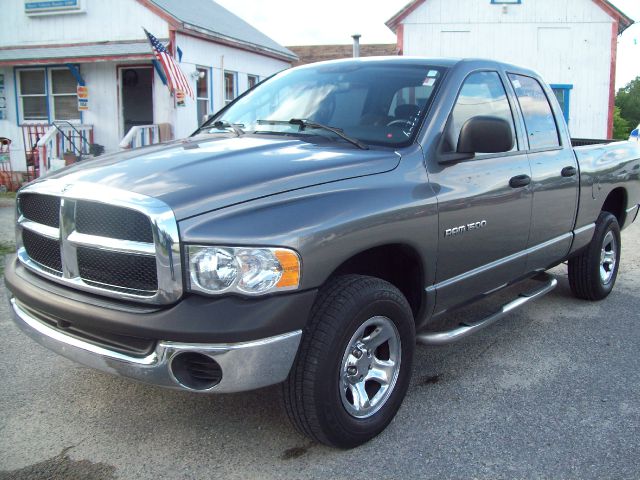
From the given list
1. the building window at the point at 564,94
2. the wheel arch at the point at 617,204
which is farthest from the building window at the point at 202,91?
the wheel arch at the point at 617,204

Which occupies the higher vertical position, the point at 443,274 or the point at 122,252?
the point at 122,252

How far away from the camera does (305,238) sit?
8.84ft

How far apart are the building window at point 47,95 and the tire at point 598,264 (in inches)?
537

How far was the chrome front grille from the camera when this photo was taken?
2.57 meters

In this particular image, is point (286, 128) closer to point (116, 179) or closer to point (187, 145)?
point (187, 145)

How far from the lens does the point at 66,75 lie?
52.9ft

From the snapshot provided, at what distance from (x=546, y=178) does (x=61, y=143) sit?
13268 mm

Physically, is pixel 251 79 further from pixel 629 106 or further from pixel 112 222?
pixel 629 106

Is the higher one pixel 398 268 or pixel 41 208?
pixel 41 208

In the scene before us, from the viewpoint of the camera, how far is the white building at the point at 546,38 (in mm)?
19969

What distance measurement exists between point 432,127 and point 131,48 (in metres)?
12.8

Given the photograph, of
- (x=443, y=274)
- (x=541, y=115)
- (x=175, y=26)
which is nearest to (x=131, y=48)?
(x=175, y=26)

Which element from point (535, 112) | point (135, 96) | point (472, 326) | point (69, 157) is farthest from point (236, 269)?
point (135, 96)

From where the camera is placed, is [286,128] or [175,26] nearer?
[286,128]
